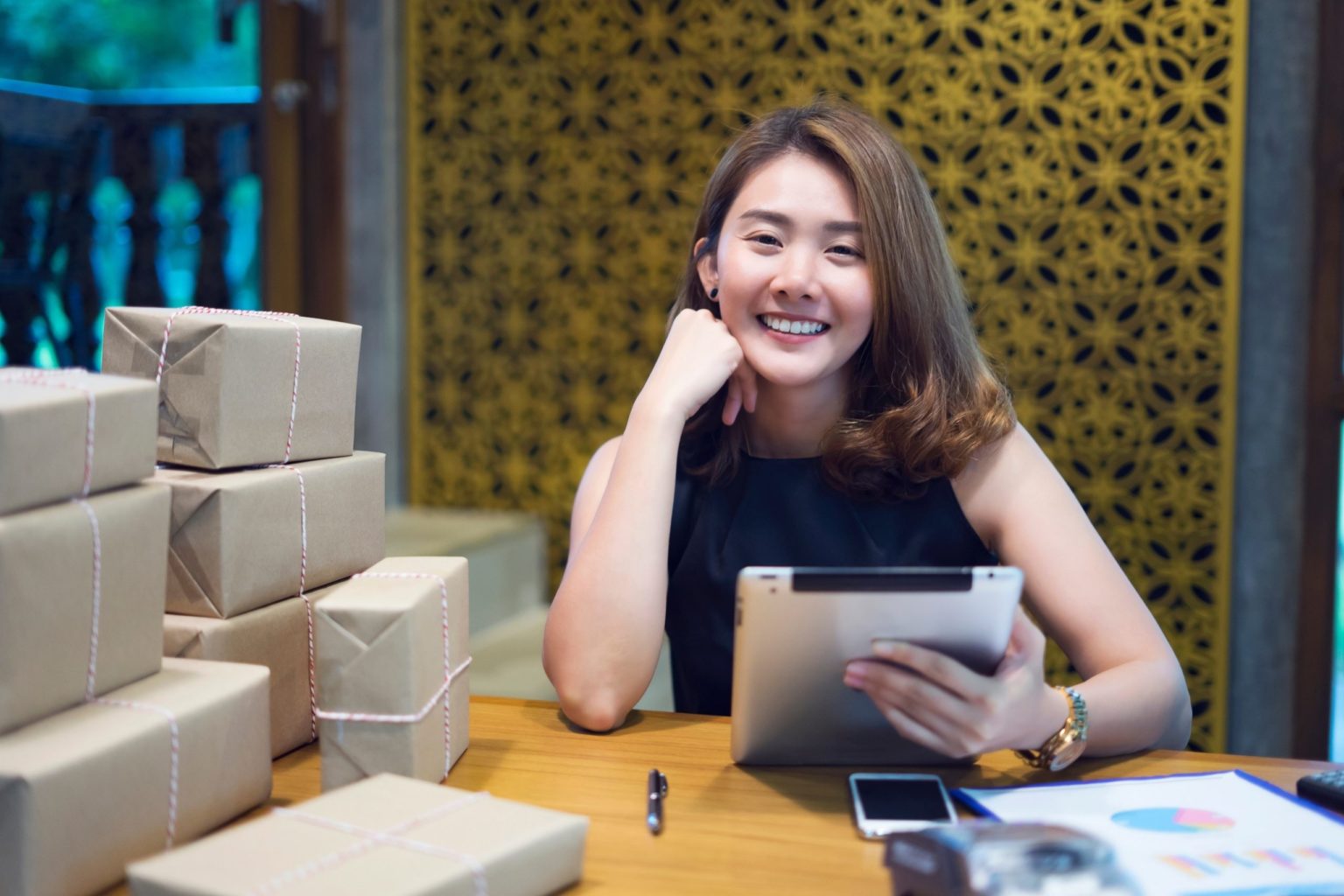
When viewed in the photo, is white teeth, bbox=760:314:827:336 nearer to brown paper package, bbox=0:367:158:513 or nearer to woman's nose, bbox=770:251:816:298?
woman's nose, bbox=770:251:816:298

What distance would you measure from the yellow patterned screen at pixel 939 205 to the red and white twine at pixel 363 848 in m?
2.64

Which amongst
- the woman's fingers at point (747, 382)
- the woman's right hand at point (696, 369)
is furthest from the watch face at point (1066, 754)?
the woman's fingers at point (747, 382)

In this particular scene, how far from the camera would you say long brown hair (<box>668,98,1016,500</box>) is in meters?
1.54

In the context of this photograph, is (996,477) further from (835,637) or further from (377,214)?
(377,214)

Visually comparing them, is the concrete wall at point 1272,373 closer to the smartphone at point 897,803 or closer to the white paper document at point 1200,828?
the white paper document at point 1200,828

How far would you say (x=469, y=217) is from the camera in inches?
141

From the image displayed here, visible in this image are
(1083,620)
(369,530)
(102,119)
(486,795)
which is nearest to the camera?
(486,795)

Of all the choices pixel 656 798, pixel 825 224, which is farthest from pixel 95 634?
pixel 825 224

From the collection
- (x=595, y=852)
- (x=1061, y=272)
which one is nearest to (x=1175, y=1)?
(x=1061, y=272)

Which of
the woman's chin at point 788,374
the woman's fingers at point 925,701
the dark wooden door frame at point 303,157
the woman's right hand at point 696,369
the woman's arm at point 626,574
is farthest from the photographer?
the dark wooden door frame at point 303,157

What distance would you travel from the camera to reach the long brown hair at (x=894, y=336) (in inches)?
60.8

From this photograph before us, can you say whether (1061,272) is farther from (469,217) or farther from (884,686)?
(884,686)

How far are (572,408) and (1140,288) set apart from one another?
1.63 m

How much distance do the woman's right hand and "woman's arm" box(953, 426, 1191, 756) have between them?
331 millimetres
